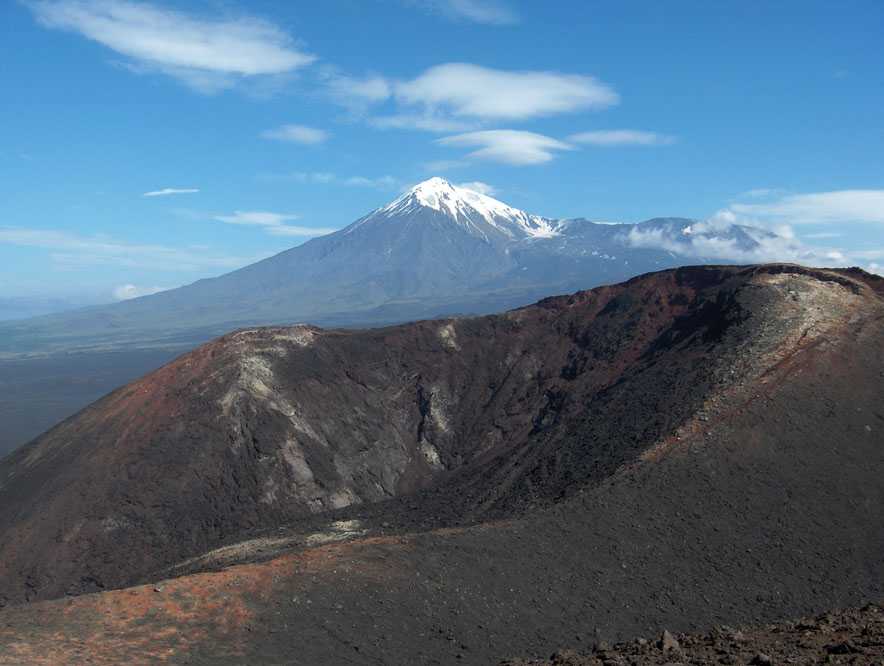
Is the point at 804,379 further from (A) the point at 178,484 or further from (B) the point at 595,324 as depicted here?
(A) the point at 178,484

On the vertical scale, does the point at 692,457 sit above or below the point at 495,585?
above

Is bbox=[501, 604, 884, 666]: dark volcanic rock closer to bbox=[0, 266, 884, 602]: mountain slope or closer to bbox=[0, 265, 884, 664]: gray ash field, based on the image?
bbox=[0, 265, 884, 664]: gray ash field

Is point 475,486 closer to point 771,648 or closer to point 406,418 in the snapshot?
point 406,418

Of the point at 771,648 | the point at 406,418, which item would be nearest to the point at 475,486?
the point at 406,418

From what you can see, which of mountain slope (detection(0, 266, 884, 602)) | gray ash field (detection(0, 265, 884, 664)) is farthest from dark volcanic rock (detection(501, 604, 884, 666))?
mountain slope (detection(0, 266, 884, 602))

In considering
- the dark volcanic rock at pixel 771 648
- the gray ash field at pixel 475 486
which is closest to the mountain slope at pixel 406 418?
the gray ash field at pixel 475 486

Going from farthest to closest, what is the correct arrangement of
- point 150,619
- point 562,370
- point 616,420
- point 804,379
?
point 562,370 → point 616,420 → point 804,379 → point 150,619

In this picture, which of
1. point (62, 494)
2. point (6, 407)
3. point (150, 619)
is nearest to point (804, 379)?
point (150, 619)
